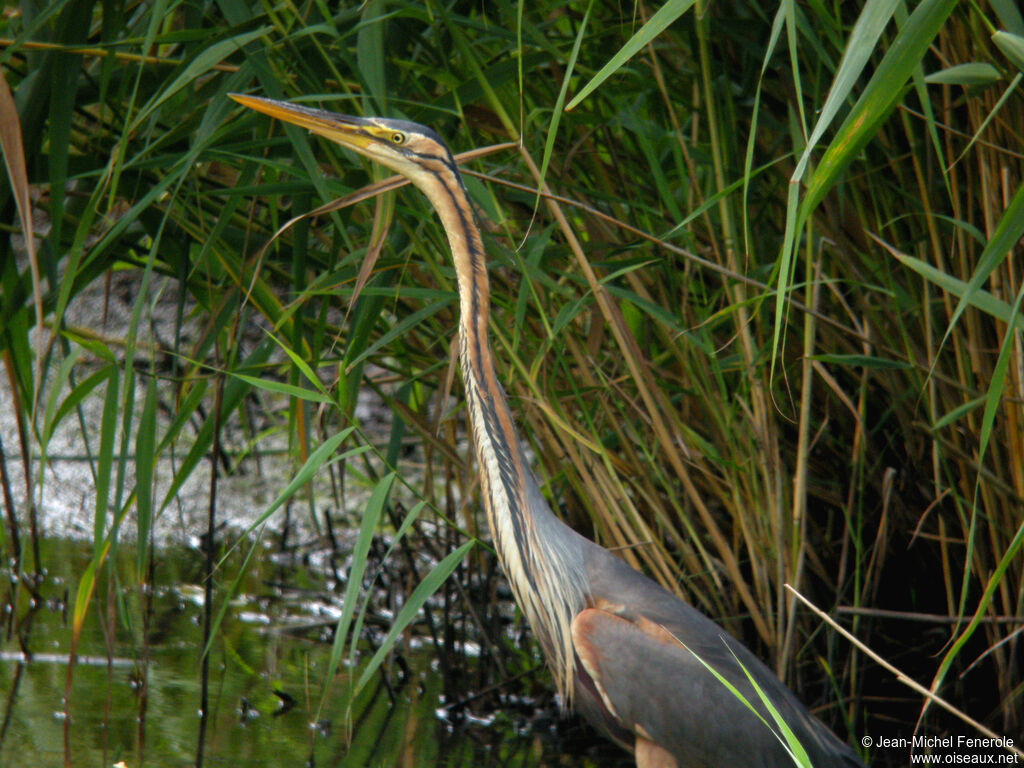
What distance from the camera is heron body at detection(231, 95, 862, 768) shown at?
7.16ft

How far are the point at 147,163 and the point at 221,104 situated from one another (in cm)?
22

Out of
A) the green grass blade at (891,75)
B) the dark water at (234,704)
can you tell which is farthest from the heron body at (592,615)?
the green grass blade at (891,75)

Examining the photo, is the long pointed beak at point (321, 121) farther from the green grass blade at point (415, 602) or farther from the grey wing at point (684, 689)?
the grey wing at point (684, 689)

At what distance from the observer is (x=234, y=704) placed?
3.03 m

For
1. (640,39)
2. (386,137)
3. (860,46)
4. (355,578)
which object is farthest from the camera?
(386,137)

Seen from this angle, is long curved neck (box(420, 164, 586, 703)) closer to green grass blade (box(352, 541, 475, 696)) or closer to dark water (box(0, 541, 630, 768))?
green grass blade (box(352, 541, 475, 696))

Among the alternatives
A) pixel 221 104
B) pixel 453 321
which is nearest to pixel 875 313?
pixel 453 321

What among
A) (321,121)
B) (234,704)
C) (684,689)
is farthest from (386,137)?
(234,704)

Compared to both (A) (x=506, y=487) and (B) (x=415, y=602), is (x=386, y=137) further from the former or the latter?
(B) (x=415, y=602)

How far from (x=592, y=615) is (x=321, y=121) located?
1.09 metres

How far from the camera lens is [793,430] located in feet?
10.1

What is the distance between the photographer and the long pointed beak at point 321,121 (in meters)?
2.09

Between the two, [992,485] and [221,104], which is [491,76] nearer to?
[221,104]

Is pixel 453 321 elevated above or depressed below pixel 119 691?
above
